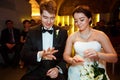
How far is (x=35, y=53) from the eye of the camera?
2.63 meters

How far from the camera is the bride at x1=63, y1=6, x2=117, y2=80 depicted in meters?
2.59

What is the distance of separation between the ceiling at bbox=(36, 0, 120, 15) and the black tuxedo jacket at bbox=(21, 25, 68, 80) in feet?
33.9

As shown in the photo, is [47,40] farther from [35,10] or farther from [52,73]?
[35,10]

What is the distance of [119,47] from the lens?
7.10 meters

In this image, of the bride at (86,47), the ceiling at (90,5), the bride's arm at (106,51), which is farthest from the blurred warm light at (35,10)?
the bride's arm at (106,51)

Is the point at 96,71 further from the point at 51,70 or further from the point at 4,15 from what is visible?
the point at 4,15

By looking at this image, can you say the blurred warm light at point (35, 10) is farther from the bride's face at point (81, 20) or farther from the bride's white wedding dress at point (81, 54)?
the bride's face at point (81, 20)

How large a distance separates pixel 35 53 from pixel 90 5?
12.3 metres

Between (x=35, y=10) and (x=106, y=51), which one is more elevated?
(x=35, y=10)

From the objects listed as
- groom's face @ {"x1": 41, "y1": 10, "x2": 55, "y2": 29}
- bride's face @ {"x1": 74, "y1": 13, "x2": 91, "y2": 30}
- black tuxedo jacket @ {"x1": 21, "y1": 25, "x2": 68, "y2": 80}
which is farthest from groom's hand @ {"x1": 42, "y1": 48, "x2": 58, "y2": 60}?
bride's face @ {"x1": 74, "y1": 13, "x2": 91, "y2": 30}

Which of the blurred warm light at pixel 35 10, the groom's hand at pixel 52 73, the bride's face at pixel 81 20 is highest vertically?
the blurred warm light at pixel 35 10

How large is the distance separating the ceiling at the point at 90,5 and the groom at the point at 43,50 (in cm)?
1033

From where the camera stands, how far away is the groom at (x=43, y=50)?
2.62 m

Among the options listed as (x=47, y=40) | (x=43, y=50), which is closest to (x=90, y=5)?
(x=47, y=40)
